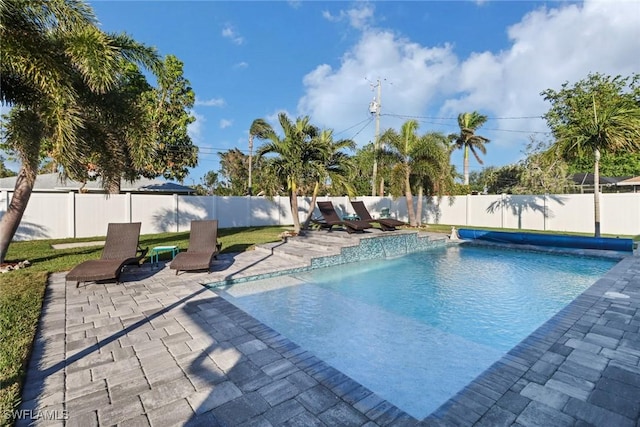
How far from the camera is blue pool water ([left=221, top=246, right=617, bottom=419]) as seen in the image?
3.73 m

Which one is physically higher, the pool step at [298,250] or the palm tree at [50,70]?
the palm tree at [50,70]

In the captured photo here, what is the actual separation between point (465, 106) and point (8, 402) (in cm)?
3296

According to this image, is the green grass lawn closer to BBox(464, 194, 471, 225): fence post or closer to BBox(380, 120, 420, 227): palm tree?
BBox(380, 120, 420, 227): palm tree

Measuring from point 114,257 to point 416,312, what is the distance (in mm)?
6814

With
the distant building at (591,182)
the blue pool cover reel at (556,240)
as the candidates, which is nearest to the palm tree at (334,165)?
the blue pool cover reel at (556,240)

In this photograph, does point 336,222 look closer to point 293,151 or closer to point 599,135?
point 293,151

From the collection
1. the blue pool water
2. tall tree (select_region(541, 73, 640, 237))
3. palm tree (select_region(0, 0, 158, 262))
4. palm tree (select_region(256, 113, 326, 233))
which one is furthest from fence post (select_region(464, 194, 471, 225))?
palm tree (select_region(0, 0, 158, 262))

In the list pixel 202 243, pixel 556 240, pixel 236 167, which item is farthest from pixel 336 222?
pixel 236 167

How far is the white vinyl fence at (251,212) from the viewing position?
1305 cm

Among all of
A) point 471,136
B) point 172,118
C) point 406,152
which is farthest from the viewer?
point 471,136

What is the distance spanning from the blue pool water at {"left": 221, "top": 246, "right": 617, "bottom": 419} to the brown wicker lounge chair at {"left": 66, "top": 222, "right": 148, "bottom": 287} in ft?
7.67

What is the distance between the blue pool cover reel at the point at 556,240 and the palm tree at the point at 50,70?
1412 cm

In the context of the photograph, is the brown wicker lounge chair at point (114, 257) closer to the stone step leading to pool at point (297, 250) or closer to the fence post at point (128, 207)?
the stone step leading to pool at point (297, 250)

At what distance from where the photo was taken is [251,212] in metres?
19.9
